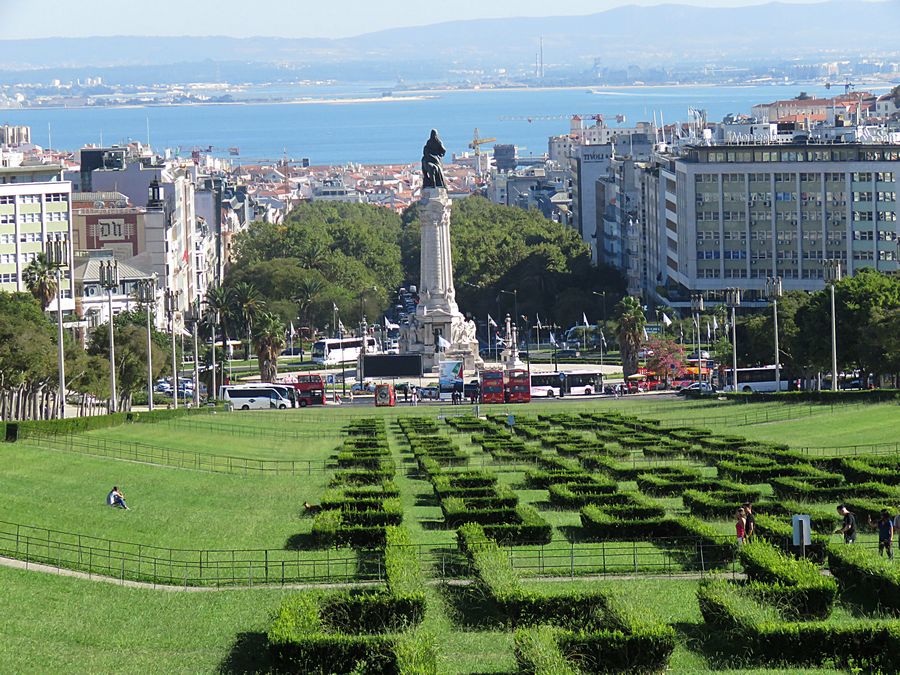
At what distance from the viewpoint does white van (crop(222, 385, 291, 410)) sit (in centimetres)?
10750

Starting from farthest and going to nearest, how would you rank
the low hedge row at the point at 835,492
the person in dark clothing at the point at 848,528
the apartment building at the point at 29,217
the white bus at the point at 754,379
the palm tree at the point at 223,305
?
the palm tree at the point at 223,305 < the apartment building at the point at 29,217 < the white bus at the point at 754,379 < the low hedge row at the point at 835,492 < the person in dark clothing at the point at 848,528

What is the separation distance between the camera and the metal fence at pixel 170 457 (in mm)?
66312

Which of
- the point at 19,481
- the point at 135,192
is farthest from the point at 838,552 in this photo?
the point at 135,192

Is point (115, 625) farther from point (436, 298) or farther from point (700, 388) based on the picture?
point (436, 298)

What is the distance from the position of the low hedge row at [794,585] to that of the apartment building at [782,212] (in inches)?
4436

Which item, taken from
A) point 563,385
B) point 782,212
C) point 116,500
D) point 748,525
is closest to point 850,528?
point 748,525

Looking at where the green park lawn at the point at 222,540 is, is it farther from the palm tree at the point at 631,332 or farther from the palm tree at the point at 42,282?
the palm tree at the point at 631,332

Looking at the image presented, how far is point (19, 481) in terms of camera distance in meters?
55.2

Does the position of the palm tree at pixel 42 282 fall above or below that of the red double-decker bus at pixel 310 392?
above

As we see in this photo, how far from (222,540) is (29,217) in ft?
293

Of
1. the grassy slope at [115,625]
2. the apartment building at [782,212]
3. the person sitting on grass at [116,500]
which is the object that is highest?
the apartment building at [782,212]

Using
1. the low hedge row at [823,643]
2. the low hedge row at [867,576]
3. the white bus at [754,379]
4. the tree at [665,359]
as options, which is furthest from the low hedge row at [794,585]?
the tree at [665,359]

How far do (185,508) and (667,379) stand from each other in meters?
70.7

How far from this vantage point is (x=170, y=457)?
6856 centimetres
